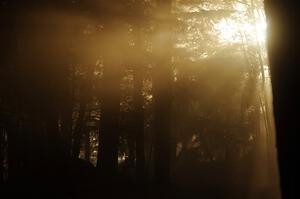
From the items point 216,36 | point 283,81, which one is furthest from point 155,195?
point 283,81

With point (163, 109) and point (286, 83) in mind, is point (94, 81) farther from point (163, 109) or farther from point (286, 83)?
point (286, 83)

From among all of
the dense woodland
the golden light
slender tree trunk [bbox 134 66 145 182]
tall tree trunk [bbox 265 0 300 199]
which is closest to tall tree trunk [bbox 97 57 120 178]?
the dense woodland

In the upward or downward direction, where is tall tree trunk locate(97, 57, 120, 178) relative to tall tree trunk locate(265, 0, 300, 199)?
upward

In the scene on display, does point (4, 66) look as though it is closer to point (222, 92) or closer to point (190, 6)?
point (190, 6)

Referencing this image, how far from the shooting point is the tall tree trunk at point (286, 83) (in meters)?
2.65

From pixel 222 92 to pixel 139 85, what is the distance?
16096mm

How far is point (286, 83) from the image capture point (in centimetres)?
269

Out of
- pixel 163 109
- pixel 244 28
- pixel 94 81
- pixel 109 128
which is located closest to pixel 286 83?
pixel 163 109

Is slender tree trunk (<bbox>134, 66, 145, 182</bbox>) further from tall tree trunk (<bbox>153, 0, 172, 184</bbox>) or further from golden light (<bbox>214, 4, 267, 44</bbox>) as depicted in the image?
golden light (<bbox>214, 4, 267, 44</bbox>)

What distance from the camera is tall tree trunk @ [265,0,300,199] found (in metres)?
2.65

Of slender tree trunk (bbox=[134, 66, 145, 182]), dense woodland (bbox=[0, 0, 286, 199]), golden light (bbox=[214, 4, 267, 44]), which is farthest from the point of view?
golden light (bbox=[214, 4, 267, 44])

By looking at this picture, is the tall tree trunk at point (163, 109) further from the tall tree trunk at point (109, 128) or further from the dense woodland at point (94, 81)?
the tall tree trunk at point (109, 128)

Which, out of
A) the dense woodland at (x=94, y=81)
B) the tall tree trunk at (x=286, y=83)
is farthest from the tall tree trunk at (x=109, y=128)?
the tall tree trunk at (x=286, y=83)

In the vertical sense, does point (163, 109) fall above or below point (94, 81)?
below
